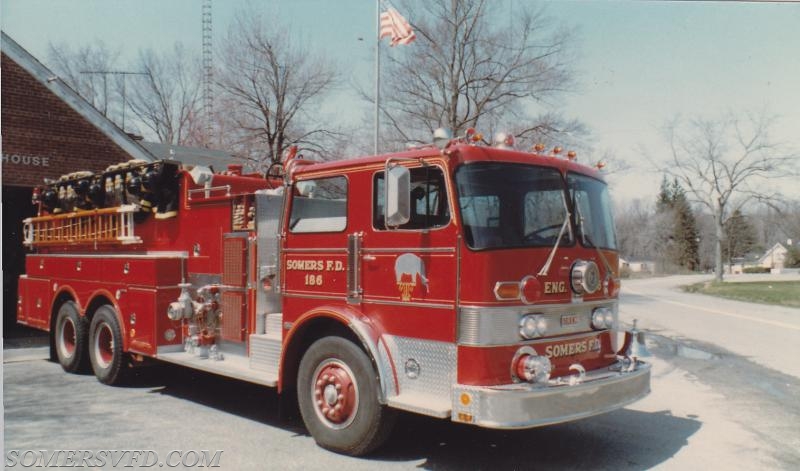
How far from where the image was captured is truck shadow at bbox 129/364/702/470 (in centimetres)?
555

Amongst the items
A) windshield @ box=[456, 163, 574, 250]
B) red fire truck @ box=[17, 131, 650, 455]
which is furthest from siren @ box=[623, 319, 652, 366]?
windshield @ box=[456, 163, 574, 250]

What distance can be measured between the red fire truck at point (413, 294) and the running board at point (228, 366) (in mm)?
22

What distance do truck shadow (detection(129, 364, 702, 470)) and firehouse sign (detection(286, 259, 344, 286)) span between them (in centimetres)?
122

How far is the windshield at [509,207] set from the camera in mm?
4988

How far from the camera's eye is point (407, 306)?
523cm

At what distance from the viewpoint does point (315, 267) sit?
5.96m

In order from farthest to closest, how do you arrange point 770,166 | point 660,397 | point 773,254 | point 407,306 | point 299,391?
point 773,254 → point 770,166 → point 660,397 → point 299,391 → point 407,306

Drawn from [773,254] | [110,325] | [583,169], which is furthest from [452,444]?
[773,254]

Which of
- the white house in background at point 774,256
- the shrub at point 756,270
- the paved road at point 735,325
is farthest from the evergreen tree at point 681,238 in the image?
the paved road at point 735,325

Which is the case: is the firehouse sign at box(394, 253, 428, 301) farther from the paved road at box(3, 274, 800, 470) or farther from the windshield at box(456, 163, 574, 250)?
the paved road at box(3, 274, 800, 470)

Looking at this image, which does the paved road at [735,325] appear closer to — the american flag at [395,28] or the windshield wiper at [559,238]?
the windshield wiper at [559,238]

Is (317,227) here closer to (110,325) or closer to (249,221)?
(249,221)

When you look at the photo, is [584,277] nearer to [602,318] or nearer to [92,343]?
[602,318]

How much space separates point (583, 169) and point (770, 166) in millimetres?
29737
